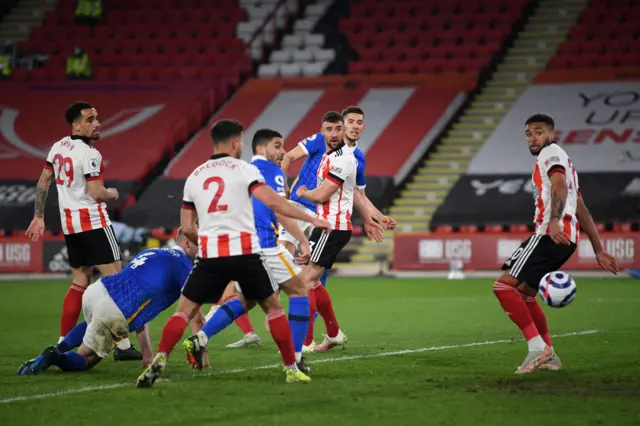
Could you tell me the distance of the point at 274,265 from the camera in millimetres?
8625

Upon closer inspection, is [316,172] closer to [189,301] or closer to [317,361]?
[317,361]

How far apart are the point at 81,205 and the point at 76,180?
0.80 feet

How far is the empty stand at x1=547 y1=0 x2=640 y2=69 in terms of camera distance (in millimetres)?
29844

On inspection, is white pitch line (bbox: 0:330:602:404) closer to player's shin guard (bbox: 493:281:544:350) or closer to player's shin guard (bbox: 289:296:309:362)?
player's shin guard (bbox: 289:296:309:362)

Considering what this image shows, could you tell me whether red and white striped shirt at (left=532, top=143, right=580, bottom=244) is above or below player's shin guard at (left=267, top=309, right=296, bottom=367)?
above

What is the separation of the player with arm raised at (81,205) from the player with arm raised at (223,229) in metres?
2.36

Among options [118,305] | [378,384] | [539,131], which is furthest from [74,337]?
[539,131]

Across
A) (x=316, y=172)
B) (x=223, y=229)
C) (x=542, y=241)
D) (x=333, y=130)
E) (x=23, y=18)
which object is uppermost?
(x=23, y=18)

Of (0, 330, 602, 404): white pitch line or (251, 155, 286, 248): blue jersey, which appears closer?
(0, 330, 602, 404): white pitch line

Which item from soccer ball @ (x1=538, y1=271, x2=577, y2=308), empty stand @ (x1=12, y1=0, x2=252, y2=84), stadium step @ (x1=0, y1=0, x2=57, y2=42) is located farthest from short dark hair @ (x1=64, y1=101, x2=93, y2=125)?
stadium step @ (x1=0, y1=0, x2=57, y2=42)

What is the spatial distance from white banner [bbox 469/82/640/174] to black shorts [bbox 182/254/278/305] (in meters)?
19.8

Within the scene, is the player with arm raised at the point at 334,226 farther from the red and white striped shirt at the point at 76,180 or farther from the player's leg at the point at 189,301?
the player's leg at the point at 189,301

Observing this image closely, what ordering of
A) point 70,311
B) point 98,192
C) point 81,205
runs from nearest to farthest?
point 98,192 < point 70,311 < point 81,205

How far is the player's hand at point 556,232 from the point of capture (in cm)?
861
